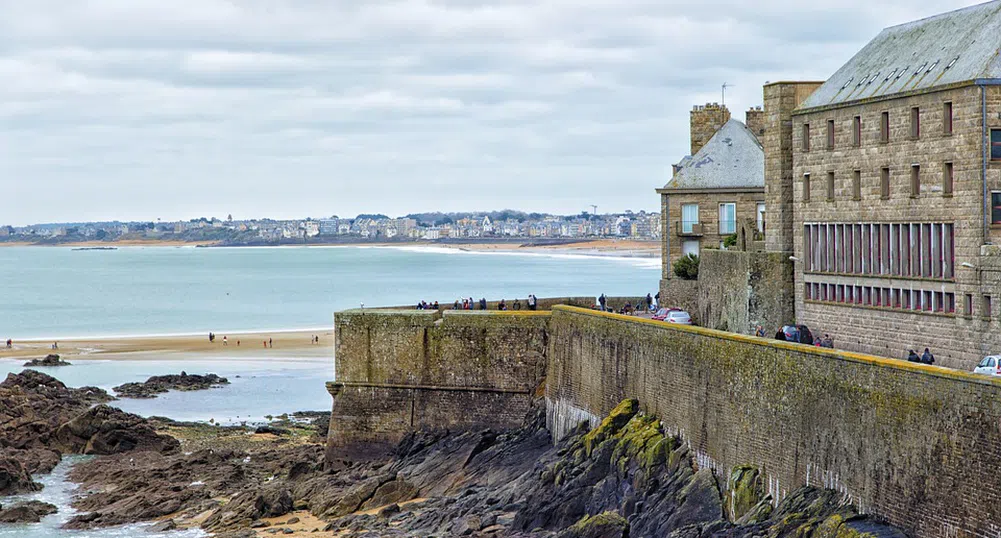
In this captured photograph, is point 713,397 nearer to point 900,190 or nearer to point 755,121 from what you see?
point 900,190

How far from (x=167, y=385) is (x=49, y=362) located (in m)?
12.6

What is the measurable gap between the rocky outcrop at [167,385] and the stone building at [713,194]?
24637mm

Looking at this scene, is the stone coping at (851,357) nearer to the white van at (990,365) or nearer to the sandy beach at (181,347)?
the white van at (990,365)

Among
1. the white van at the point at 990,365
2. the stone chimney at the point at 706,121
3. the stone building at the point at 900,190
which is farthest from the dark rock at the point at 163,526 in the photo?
the stone chimney at the point at 706,121

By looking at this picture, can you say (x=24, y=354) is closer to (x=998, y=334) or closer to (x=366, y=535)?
(x=366, y=535)

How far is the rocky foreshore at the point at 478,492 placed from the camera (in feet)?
77.6

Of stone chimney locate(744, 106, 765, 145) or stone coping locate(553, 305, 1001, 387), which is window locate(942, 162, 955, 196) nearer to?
stone coping locate(553, 305, 1001, 387)

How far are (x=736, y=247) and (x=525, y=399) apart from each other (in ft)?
26.9

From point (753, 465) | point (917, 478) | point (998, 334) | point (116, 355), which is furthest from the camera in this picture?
point (116, 355)

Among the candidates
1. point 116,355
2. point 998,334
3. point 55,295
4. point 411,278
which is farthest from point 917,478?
point 411,278

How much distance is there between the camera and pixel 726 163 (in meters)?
45.0

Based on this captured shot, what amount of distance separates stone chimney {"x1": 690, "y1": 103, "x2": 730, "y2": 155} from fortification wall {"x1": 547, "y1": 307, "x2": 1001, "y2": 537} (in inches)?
713

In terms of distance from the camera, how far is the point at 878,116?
29.4m

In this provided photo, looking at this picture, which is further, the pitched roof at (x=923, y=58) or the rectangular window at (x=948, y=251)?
the rectangular window at (x=948, y=251)
